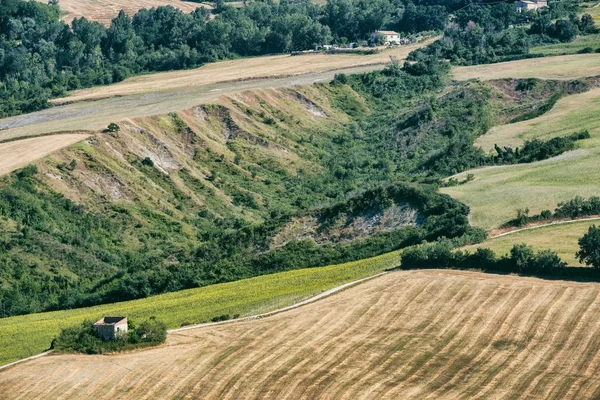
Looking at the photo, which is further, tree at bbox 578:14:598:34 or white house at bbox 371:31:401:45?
white house at bbox 371:31:401:45

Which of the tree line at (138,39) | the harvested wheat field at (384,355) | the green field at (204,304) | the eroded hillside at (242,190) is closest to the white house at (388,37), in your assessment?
the tree line at (138,39)

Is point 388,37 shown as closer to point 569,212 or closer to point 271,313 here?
point 569,212

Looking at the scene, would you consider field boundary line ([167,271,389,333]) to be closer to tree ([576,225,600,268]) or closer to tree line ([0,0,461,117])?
tree ([576,225,600,268])

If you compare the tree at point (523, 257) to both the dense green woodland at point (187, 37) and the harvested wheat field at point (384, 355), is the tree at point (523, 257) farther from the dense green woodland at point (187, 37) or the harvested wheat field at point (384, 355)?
the dense green woodland at point (187, 37)

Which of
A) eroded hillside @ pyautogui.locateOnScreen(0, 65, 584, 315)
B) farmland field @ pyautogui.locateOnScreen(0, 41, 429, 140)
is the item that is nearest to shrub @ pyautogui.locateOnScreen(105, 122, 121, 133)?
eroded hillside @ pyautogui.locateOnScreen(0, 65, 584, 315)

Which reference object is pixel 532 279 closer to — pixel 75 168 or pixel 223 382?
pixel 223 382

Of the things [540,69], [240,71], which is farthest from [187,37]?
[540,69]
